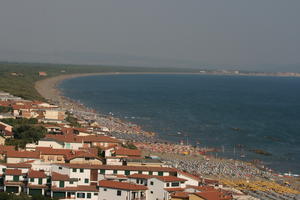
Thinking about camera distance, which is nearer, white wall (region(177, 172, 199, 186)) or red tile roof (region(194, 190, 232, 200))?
red tile roof (region(194, 190, 232, 200))

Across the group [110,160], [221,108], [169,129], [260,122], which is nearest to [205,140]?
[169,129]

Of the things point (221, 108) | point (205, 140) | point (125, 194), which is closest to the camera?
point (125, 194)

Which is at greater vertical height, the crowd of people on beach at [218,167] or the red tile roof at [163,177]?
the red tile roof at [163,177]

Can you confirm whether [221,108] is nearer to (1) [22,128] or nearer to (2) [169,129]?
(2) [169,129]

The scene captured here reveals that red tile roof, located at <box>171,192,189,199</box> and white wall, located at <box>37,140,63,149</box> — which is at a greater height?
white wall, located at <box>37,140,63,149</box>

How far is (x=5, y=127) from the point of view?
32656mm

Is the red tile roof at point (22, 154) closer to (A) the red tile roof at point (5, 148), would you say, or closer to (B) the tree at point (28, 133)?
(A) the red tile roof at point (5, 148)

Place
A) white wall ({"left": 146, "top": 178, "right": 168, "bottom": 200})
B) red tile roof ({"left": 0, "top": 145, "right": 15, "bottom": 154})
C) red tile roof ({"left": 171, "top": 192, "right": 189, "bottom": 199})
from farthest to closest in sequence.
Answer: red tile roof ({"left": 0, "top": 145, "right": 15, "bottom": 154}) → white wall ({"left": 146, "top": 178, "right": 168, "bottom": 200}) → red tile roof ({"left": 171, "top": 192, "right": 189, "bottom": 199})

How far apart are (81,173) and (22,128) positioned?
968 cm

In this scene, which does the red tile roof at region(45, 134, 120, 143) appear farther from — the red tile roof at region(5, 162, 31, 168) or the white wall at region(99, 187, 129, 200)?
the white wall at region(99, 187, 129, 200)

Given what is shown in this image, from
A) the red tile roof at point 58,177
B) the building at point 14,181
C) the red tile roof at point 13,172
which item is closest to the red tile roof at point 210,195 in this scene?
the red tile roof at point 58,177

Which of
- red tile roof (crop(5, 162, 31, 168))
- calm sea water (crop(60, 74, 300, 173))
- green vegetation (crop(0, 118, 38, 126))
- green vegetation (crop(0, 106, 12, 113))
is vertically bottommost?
calm sea water (crop(60, 74, 300, 173))

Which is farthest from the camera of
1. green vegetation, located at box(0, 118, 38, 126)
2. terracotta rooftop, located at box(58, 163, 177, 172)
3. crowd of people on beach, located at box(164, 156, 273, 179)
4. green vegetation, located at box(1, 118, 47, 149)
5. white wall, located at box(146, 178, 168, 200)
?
green vegetation, located at box(0, 118, 38, 126)

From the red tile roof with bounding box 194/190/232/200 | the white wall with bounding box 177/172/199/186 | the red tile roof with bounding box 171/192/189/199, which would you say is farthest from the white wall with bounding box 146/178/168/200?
the white wall with bounding box 177/172/199/186
